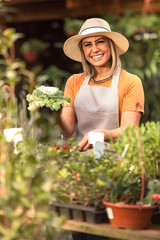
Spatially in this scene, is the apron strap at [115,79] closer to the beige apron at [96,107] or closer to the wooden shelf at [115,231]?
the beige apron at [96,107]

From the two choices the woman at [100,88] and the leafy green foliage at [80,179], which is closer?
the leafy green foliage at [80,179]

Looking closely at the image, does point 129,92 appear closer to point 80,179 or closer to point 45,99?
point 45,99

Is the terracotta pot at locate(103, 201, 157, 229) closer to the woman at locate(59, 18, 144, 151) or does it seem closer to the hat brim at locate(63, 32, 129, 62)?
the woman at locate(59, 18, 144, 151)

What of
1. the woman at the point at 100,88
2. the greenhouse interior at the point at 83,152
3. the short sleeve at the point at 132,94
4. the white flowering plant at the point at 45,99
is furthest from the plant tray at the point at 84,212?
the short sleeve at the point at 132,94

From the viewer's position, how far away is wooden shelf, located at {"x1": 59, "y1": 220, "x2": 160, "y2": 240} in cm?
157

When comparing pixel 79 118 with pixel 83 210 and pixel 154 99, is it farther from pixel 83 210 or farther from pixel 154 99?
pixel 154 99

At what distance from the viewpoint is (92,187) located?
173cm

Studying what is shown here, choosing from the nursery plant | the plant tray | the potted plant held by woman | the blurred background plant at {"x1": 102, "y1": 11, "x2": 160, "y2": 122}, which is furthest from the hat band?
the blurred background plant at {"x1": 102, "y1": 11, "x2": 160, "y2": 122}

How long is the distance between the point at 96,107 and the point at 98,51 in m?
0.38

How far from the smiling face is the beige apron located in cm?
14

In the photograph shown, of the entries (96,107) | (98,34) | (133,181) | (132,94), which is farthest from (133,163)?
(98,34)

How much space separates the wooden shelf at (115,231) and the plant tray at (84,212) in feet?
0.08

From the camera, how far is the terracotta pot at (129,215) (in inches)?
63.3

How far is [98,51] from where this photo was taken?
2.79 meters
